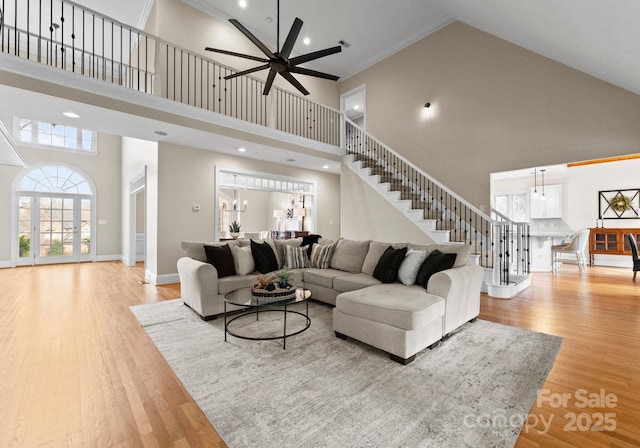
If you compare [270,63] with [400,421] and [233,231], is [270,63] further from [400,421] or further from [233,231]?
[233,231]

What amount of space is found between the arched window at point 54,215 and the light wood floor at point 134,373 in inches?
174

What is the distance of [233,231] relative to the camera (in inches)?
333

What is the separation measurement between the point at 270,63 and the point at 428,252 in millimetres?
2999

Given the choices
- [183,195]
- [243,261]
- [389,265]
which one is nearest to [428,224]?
[389,265]

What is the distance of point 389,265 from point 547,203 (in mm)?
8170

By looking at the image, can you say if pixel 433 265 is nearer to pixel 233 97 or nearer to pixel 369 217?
pixel 369 217

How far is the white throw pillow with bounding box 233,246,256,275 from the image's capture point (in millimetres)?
3891

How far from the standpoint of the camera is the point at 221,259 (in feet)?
12.2

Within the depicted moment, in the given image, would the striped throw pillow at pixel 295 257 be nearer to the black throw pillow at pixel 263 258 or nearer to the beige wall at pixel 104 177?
the black throw pillow at pixel 263 258

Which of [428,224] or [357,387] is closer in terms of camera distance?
[357,387]

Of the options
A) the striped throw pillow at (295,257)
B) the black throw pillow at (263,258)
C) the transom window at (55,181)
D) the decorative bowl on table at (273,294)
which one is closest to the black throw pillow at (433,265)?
the decorative bowl on table at (273,294)

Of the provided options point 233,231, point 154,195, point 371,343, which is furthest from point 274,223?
point 371,343

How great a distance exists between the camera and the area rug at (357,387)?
157 centimetres

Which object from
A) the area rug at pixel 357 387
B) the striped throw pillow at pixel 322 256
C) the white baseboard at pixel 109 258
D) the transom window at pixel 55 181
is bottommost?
the area rug at pixel 357 387
